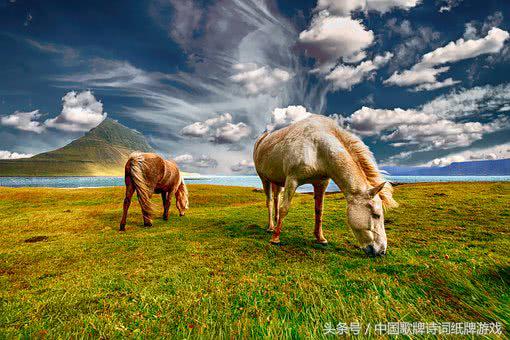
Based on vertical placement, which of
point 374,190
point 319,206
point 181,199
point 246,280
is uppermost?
point 374,190

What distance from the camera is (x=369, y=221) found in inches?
212

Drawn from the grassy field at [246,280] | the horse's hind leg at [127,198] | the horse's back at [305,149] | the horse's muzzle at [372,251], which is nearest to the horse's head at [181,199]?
the horse's hind leg at [127,198]

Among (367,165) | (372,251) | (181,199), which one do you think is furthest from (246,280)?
(181,199)

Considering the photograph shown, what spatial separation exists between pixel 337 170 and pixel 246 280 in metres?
3.63

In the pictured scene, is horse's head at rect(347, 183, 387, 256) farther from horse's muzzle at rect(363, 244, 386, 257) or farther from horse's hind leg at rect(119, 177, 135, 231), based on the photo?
horse's hind leg at rect(119, 177, 135, 231)

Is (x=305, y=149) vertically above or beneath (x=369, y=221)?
above

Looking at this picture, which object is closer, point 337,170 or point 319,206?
point 337,170

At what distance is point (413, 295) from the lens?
251 centimetres

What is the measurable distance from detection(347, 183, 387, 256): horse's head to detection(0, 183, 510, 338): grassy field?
0.33m

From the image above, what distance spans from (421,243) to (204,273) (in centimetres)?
609

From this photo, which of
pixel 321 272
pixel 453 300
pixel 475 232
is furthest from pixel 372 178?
pixel 475 232

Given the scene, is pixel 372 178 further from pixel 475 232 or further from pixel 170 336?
pixel 170 336

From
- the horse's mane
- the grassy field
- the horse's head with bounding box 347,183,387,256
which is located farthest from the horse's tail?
the horse's head with bounding box 347,183,387,256

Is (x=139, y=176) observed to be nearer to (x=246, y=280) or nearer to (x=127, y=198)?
(x=127, y=198)
